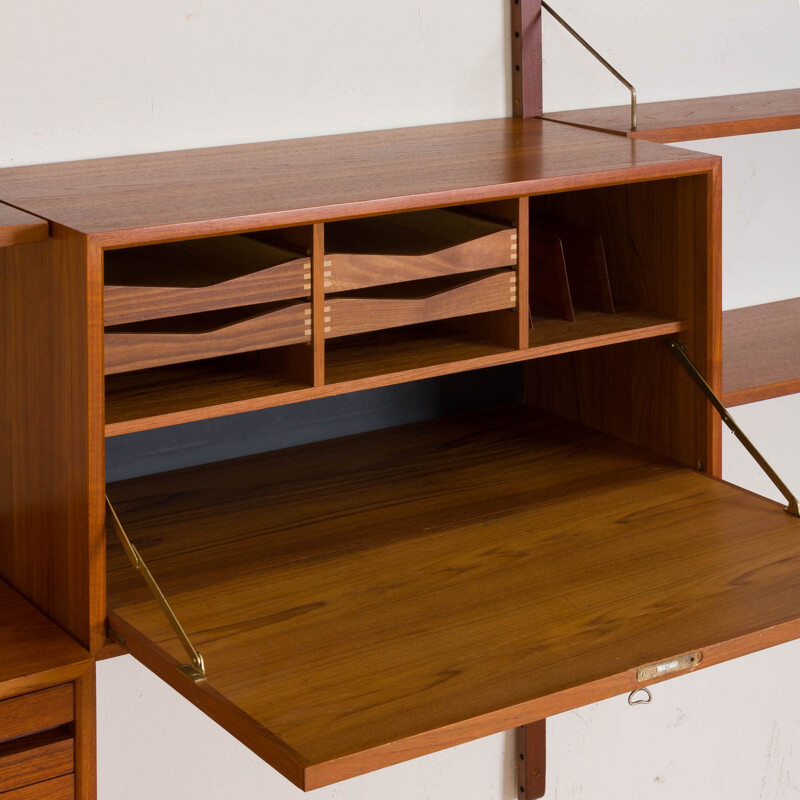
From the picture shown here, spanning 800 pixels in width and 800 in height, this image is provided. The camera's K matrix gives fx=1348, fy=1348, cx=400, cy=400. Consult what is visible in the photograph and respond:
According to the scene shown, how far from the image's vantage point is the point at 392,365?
1548mm

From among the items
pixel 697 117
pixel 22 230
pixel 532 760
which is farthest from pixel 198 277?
pixel 532 760

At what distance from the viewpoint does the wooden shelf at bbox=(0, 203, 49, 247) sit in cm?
128

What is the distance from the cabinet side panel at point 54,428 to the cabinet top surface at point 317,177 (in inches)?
2.5

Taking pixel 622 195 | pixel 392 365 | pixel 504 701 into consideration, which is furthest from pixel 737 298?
pixel 504 701

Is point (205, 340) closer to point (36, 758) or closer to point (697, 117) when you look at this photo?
point (36, 758)

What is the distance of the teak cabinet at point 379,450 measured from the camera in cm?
127

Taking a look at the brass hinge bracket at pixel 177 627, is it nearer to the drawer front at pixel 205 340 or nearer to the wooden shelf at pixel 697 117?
the drawer front at pixel 205 340

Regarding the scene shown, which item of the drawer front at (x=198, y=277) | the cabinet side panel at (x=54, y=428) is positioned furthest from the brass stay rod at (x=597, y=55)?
the cabinet side panel at (x=54, y=428)

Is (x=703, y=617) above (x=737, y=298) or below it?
below

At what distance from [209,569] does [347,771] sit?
1.52 feet

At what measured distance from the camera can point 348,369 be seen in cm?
153

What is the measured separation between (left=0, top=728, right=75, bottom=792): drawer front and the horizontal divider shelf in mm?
570

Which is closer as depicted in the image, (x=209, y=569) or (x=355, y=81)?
(x=209, y=569)

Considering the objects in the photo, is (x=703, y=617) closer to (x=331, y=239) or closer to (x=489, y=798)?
(x=331, y=239)
